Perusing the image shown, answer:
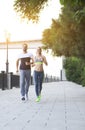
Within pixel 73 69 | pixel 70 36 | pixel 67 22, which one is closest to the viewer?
pixel 70 36

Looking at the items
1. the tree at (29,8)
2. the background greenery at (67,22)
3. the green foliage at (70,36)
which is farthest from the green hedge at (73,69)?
the tree at (29,8)

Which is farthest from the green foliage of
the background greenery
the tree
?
the tree

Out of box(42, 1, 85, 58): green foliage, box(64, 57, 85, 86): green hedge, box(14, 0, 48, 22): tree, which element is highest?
box(42, 1, 85, 58): green foliage

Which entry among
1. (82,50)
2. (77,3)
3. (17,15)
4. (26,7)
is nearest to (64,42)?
(82,50)

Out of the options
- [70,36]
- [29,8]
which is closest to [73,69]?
[70,36]

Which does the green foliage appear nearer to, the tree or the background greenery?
the background greenery

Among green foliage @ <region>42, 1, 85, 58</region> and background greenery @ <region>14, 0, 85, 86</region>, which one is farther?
green foliage @ <region>42, 1, 85, 58</region>

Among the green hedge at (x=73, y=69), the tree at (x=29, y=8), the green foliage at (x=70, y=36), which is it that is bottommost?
the green hedge at (x=73, y=69)

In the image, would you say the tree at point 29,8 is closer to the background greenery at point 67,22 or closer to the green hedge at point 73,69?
the background greenery at point 67,22

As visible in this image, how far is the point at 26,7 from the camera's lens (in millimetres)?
9820

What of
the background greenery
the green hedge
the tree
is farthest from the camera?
the green hedge

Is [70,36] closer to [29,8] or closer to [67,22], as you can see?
[67,22]

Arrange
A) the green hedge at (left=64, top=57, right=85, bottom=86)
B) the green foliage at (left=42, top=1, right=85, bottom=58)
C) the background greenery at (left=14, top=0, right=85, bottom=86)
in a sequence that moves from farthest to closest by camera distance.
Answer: the green hedge at (left=64, top=57, right=85, bottom=86), the green foliage at (left=42, top=1, right=85, bottom=58), the background greenery at (left=14, top=0, right=85, bottom=86)

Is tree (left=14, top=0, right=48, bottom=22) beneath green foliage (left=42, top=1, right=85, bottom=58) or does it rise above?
beneath
